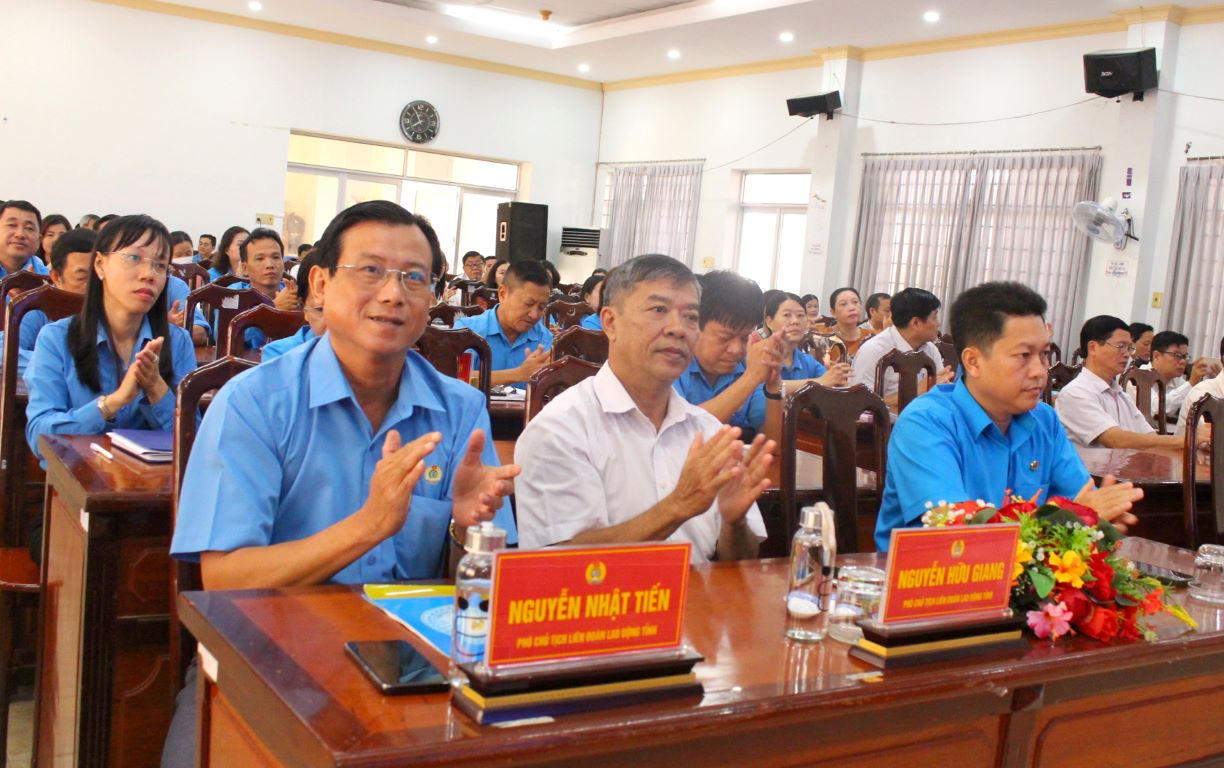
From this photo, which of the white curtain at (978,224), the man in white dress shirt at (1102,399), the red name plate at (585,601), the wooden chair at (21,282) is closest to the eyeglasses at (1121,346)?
the man in white dress shirt at (1102,399)

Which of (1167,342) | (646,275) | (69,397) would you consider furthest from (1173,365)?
(69,397)

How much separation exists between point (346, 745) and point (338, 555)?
52 cm

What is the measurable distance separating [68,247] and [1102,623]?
139 inches

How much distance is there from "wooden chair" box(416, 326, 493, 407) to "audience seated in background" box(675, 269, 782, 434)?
0.63 m

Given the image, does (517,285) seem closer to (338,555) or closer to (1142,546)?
(1142,546)

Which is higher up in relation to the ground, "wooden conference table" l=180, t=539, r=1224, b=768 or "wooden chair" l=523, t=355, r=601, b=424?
"wooden chair" l=523, t=355, r=601, b=424

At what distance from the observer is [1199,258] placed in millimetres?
7797

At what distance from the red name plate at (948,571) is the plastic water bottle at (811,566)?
179 millimetres

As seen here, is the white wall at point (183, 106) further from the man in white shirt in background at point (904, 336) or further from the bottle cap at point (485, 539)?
the bottle cap at point (485, 539)

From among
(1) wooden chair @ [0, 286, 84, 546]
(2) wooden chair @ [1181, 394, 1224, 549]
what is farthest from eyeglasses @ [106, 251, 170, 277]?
(2) wooden chair @ [1181, 394, 1224, 549]

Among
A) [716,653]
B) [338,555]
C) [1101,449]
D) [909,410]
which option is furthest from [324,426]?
[1101,449]

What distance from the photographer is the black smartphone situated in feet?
3.45

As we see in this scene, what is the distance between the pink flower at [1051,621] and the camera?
1435 millimetres

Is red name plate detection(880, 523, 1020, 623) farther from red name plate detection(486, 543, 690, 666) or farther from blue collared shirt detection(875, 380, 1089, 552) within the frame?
blue collared shirt detection(875, 380, 1089, 552)
